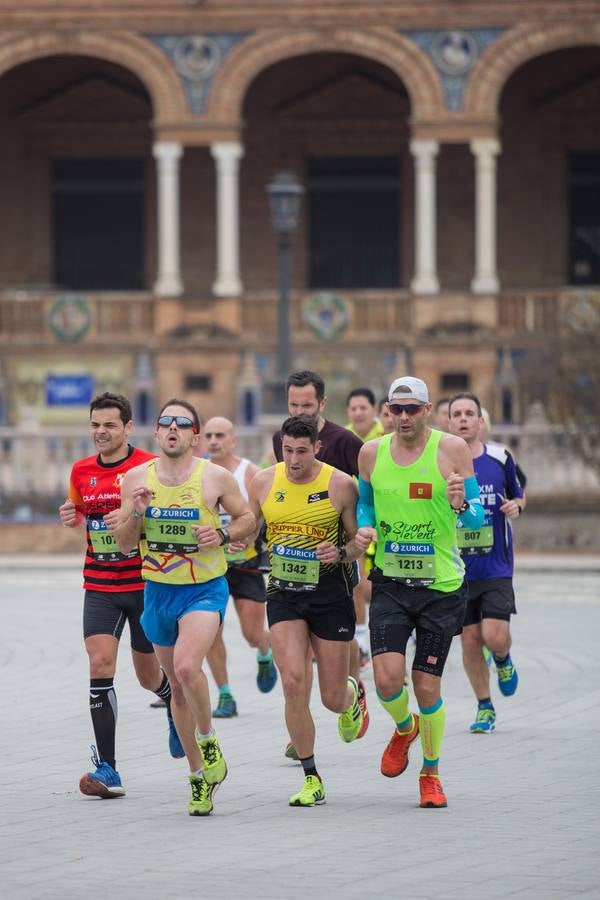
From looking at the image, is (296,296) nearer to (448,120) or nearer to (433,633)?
(448,120)

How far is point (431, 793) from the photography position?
29.7 ft

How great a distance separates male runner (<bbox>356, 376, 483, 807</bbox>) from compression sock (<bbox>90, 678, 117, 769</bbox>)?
126 centimetres

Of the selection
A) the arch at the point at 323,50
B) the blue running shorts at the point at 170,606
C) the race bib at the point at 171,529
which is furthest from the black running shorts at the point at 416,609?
the arch at the point at 323,50

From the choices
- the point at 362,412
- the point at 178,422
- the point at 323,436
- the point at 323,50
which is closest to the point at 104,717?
the point at 178,422

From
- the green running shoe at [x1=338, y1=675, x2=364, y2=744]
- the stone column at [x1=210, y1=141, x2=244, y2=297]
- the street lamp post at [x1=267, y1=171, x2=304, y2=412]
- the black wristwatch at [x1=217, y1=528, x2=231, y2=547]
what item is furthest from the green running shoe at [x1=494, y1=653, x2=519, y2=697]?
the stone column at [x1=210, y1=141, x2=244, y2=297]

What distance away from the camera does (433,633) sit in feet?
30.1

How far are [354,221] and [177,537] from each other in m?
27.9

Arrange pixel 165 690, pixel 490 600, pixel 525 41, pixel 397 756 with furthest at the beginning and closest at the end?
pixel 525 41
pixel 490 600
pixel 165 690
pixel 397 756

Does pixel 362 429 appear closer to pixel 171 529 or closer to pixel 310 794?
pixel 171 529

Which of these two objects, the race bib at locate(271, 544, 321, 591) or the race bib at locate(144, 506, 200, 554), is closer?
the race bib at locate(144, 506, 200, 554)

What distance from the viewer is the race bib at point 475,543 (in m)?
11.6

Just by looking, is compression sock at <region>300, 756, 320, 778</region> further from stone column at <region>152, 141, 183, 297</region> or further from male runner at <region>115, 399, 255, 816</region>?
stone column at <region>152, 141, 183, 297</region>

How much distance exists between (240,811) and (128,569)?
4.42ft

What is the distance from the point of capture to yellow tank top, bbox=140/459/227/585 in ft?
29.9
